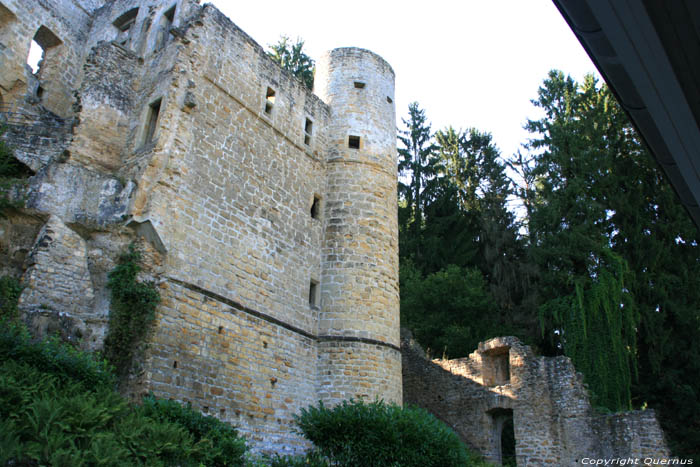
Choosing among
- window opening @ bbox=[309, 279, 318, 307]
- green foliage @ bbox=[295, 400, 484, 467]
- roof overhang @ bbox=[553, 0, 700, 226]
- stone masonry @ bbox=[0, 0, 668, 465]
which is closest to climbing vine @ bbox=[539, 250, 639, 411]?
stone masonry @ bbox=[0, 0, 668, 465]

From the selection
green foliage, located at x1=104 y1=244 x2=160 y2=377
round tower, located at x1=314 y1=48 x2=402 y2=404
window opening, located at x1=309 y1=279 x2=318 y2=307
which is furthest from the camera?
window opening, located at x1=309 y1=279 x2=318 y2=307

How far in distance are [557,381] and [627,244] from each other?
7806 mm

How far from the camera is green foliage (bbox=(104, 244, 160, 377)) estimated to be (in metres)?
8.98

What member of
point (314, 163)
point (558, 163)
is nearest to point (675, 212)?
point (558, 163)

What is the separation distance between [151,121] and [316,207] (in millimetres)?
4466

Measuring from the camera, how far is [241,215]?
11.7 metres

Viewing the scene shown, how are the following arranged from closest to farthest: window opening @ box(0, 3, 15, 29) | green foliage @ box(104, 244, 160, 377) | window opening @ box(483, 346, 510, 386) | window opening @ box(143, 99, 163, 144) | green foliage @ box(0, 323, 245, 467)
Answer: green foliage @ box(0, 323, 245, 467)
green foliage @ box(104, 244, 160, 377)
window opening @ box(143, 99, 163, 144)
window opening @ box(0, 3, 15, 29)
window opening @ box(483, 346, 510, 386)

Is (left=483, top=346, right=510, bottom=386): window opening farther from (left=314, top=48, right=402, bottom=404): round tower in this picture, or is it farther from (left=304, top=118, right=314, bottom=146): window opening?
(left=304, top=118, right=314, bottom=146): window opening


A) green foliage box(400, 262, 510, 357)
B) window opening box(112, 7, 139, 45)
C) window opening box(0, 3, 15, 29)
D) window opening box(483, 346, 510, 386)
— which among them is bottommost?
window opening box(483, 346, 510, 386)

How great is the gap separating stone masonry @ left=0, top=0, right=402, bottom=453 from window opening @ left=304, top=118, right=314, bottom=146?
0.06 m

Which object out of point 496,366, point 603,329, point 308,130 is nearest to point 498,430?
point 496,366

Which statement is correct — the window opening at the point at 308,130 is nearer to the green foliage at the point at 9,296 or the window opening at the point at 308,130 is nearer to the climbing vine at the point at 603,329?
→ the green foliage at the point at 9,296

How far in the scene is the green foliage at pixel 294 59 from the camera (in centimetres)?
2734

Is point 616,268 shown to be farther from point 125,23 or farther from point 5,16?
point 5,16
